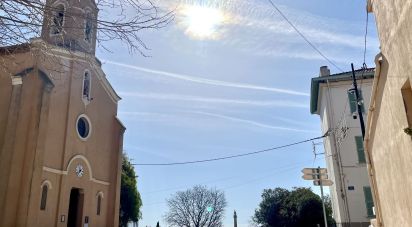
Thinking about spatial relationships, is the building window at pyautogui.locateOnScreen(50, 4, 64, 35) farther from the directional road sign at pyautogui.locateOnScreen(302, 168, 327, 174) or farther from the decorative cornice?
the decorative cornice

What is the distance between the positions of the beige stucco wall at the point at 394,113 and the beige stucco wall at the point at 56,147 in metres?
10.7

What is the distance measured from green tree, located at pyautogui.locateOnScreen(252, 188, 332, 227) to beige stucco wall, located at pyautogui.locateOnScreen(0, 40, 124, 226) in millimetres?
14704

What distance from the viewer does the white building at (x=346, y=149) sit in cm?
A: 1945

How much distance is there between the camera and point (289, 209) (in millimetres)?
31984

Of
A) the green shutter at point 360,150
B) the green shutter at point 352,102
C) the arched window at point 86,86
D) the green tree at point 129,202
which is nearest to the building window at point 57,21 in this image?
the arched window at point 86,86

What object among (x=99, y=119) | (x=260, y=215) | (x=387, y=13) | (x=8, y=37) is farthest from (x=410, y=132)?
(x=260, y=215)

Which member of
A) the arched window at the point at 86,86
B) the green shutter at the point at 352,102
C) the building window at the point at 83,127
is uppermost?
the arched window at the point at 86,86

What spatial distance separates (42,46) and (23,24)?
125cm

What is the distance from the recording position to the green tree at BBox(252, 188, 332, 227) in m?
30.1

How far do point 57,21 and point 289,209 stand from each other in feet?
95.4

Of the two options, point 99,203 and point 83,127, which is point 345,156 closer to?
point 99,203

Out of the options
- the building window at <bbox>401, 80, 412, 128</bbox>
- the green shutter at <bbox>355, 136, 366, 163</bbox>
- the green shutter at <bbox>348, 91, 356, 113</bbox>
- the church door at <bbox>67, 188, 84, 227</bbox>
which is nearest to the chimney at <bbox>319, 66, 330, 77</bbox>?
the green shutter at <bbox>348, 91, 356, 113</bbox>

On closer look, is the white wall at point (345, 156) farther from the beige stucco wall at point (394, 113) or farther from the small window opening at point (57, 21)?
the small window opening at point (57, 21)

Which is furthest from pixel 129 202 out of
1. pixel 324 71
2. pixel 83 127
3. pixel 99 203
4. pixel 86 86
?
pixel 324 71
